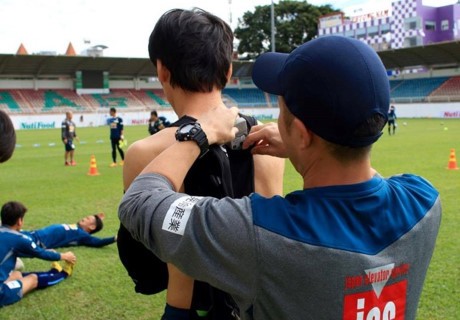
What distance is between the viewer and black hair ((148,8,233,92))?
1.63 metres

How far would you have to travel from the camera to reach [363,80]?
3.98 feet

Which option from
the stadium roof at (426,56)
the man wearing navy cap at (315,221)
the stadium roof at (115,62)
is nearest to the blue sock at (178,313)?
the man wearing navy cap at (315,221)

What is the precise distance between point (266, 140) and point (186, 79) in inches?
14.1

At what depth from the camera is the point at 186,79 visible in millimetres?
1664

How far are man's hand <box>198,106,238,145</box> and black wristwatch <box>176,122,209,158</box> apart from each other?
2 centimetres

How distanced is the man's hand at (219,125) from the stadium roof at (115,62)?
41.2m

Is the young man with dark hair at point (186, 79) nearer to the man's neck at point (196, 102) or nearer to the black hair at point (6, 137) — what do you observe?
the man's neck at point (196, 102)

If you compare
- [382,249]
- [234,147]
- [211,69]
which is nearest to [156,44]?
[211,69]

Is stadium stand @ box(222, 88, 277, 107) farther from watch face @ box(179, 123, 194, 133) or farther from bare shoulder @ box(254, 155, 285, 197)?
watch face @ box(179, 123, 194, 133)

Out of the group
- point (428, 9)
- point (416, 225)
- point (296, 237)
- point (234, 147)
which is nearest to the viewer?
point (296, 237)

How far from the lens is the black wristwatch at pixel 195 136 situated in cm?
142

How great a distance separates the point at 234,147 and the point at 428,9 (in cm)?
5546

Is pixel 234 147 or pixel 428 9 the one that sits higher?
pixel 428 9

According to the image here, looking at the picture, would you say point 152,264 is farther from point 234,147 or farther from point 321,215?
point 321,215
